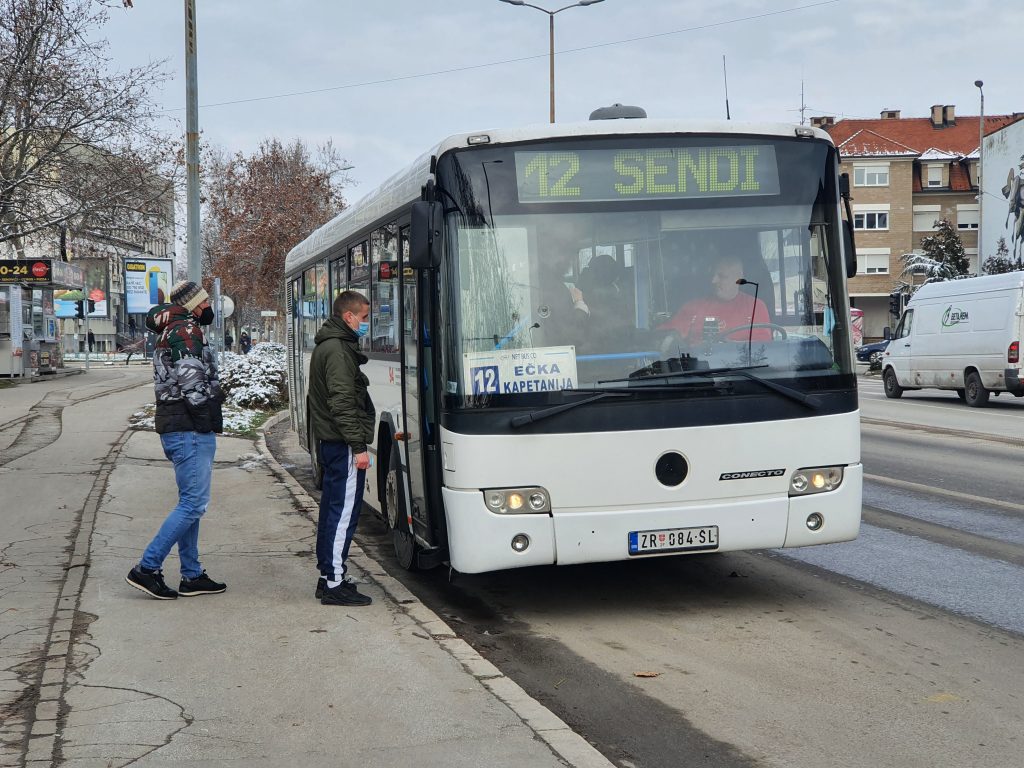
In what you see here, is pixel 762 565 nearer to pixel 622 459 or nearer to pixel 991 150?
pixel 622 459

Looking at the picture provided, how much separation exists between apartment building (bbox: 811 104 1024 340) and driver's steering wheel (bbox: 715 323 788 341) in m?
73.7

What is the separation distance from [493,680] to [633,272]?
247 centimetres

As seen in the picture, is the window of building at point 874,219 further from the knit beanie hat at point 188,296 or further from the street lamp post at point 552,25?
the knit beanie hat at point 188,296

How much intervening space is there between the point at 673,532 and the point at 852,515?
1.12m

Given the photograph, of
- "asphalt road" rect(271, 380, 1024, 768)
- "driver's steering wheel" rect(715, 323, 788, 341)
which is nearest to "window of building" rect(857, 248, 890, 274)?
"asphalt road" rect(271, 380, 1024, 768)

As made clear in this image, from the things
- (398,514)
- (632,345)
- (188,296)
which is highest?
(188,296)

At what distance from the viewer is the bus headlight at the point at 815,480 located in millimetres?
7000

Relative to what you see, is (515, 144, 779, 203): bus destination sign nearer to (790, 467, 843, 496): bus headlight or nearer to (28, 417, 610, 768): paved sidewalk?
(790, 467, 843, 496): bus headlight

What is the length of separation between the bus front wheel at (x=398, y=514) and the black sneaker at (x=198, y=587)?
1.31 m

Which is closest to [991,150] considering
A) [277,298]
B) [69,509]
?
[277,298]

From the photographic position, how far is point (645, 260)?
688 centimetres

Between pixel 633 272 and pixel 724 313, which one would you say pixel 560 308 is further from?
pixel 724 313

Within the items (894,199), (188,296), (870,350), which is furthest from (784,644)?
(894,199)

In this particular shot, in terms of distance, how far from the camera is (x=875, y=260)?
80.1 metres
